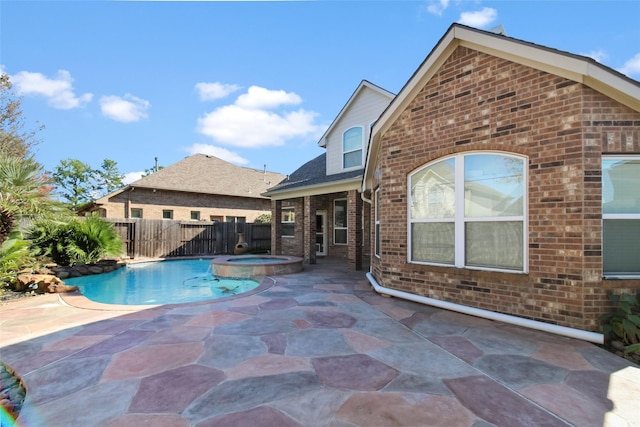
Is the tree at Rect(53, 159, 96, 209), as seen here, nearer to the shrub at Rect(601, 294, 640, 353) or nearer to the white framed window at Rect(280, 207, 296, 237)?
the white framed window at Rect(280, 207, 296, 237)

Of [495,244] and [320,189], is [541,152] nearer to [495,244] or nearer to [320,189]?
[495,244]

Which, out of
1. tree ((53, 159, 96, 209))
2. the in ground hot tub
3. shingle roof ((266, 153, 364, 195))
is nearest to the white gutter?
the in ground hot tub

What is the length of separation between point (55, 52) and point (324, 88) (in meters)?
9.50

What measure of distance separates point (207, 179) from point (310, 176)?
438 inches

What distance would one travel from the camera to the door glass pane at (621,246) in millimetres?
4180

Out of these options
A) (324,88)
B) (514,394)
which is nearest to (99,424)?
(514,394)

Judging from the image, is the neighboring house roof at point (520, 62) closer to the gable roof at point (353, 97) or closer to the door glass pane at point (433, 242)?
the door glass pane at point (433, 242)

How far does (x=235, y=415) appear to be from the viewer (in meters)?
2.34

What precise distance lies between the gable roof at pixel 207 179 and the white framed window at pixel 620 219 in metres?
20.7

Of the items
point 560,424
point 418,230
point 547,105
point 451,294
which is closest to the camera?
point 560,424

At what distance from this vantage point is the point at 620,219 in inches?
164

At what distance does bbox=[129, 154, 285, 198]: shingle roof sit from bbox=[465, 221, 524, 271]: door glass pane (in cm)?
1753

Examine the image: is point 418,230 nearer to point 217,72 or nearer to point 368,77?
point 368,77

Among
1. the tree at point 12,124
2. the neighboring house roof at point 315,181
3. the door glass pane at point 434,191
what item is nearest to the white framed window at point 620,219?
the door glass pane at point 434,191
